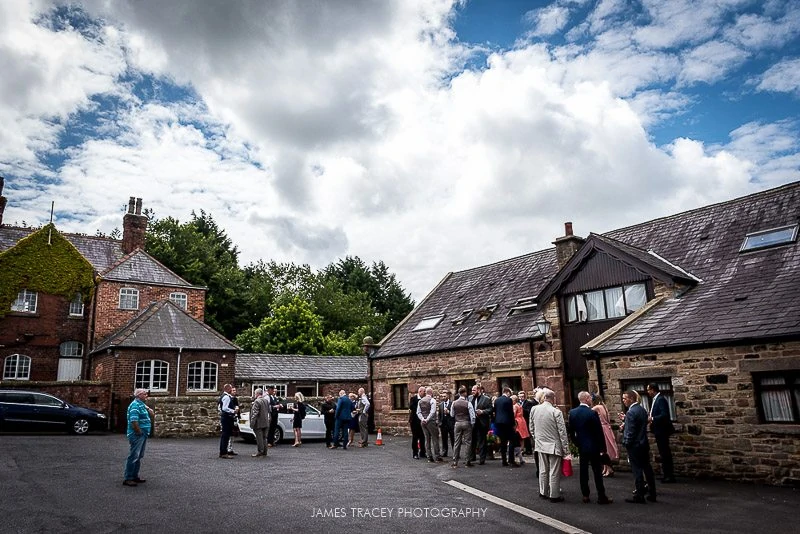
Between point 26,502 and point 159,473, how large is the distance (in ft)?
10.5

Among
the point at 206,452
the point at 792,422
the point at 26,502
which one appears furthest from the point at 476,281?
the point at 26,502

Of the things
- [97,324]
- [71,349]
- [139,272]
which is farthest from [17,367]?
[139,272]

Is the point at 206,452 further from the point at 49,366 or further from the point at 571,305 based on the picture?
Result: the point at 49,366

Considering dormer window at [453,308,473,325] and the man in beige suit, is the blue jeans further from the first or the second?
dormer window at [453,308,473,325]

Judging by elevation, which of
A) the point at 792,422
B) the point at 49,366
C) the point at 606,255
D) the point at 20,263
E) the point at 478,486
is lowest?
the point at 478,486

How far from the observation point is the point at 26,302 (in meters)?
29.1

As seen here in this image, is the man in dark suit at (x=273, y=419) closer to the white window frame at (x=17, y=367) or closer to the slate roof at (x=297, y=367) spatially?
the slate roof at (x=297, y=367)

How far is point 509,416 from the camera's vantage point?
44.5 feet

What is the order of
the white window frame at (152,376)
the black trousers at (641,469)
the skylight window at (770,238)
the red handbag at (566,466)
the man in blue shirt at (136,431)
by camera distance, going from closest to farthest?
1. the red handbag at (566,466)
2. the black trousers at (641,469)
3. the man in blue shirt at (136,431)
4. the skylight window at (770,238)
5. the white window frame at (152,376)

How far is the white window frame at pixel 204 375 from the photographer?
2702cm

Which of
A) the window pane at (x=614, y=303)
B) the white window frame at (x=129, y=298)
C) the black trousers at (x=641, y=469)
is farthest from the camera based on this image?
the white window frame at (x=129, y=298)

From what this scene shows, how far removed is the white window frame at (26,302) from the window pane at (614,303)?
27.2m

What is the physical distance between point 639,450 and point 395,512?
4075 mm

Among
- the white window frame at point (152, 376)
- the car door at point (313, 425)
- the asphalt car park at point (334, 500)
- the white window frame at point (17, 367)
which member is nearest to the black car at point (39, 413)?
the white window frame at point (152, 376)
